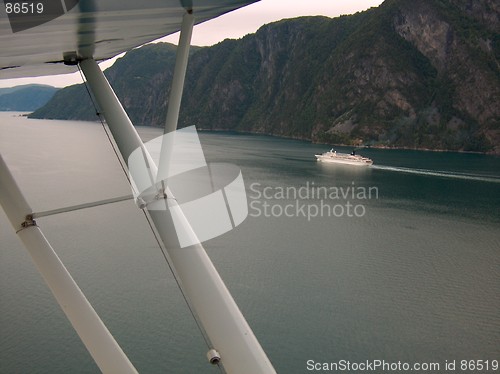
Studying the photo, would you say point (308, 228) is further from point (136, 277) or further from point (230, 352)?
point (230, 352)

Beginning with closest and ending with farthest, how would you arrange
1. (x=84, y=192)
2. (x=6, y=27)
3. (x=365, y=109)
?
(x=6, y=27) → (x=84, y=192) → (x=365, y=109)

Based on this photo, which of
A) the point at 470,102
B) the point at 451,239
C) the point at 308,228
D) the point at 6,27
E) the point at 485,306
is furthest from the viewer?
the point at 470,102

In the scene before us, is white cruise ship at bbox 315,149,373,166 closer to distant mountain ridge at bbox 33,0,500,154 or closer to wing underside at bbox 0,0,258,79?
distant mountain ridge at bbox 33,0,500,154

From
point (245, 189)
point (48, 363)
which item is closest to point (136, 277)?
point (48, 363)

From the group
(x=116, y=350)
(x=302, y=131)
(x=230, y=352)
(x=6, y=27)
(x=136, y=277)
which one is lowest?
(x=302, y=131)

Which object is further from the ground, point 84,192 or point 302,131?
point 84,192

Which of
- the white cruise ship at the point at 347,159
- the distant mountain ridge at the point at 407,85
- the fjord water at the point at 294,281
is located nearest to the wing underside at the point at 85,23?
the fjord water at the point at 294,281

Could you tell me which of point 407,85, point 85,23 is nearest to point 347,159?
point 407,85

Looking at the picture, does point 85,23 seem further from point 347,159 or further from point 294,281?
point 347,159
